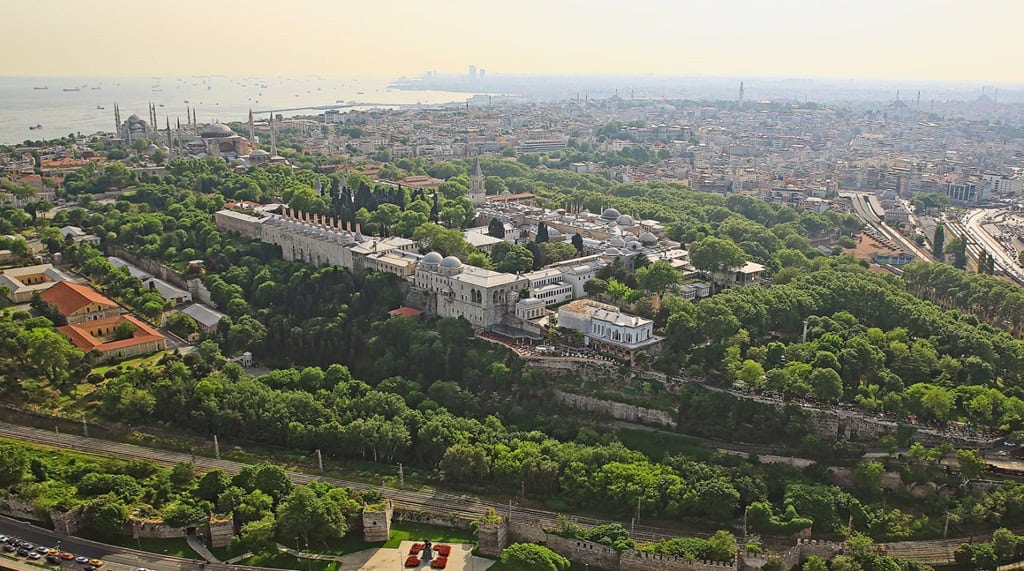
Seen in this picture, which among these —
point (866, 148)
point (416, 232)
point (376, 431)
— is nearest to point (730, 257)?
point (416, 232)

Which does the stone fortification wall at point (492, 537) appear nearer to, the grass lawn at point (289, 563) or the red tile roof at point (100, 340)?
the grass lawn at point (289, 563)

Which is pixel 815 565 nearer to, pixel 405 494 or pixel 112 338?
pixel 405 494

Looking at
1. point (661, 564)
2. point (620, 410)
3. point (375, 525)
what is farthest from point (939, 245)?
point (375, 525)

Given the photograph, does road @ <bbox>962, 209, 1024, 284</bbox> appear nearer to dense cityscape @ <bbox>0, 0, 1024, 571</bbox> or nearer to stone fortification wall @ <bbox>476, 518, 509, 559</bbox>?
dense cityscape @ <bbox>0, 0, 1024, 571</bbox>

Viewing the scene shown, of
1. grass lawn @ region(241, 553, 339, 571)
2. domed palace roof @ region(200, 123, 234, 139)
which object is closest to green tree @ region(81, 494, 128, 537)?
grass lawn @ region(241, 553, 339, 571)

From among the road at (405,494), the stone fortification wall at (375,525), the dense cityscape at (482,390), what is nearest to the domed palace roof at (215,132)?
the dense cityscape at (482,390)

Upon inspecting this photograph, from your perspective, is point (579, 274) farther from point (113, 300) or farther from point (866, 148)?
point (866, 148)
